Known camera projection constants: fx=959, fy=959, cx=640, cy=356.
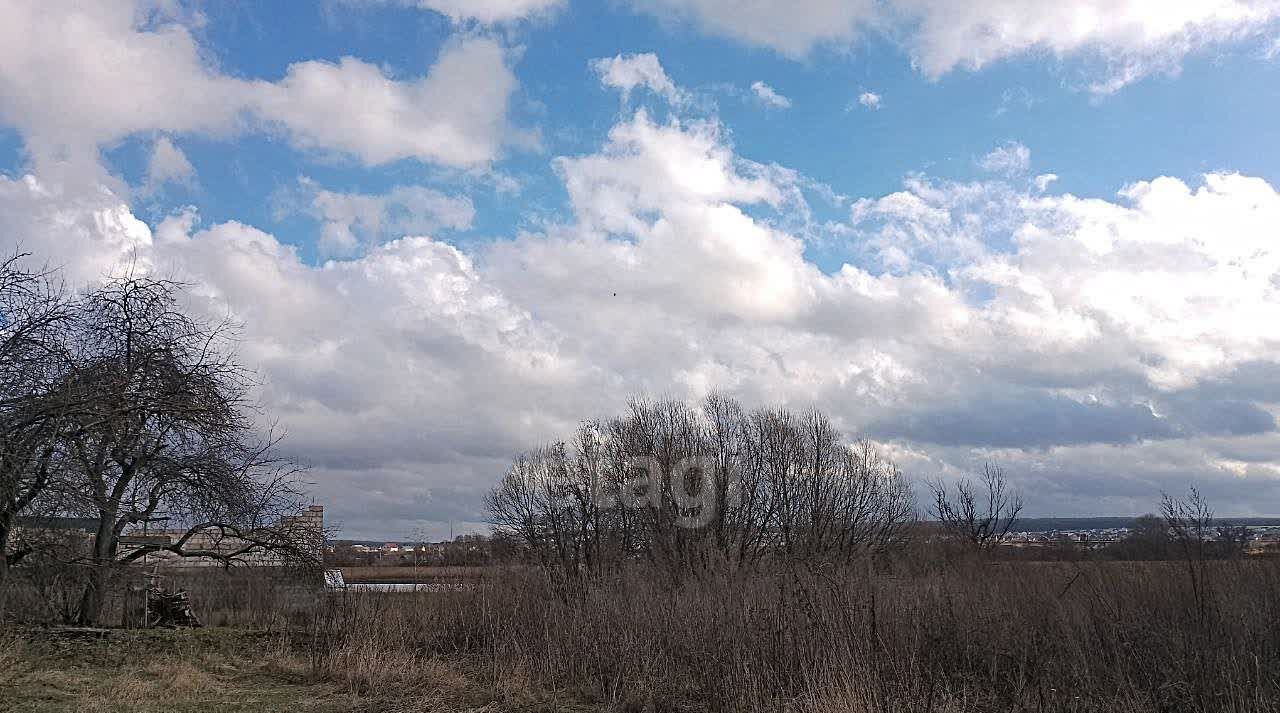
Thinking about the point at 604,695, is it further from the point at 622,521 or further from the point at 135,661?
the point at 622,521

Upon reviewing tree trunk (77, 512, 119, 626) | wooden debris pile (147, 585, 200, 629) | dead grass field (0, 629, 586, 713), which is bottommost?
dead grass field (0, 629, 586, 713)

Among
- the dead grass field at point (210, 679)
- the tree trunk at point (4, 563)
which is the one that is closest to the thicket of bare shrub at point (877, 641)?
the dead grass field at point (210, 679)

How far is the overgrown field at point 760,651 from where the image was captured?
12.1 metres

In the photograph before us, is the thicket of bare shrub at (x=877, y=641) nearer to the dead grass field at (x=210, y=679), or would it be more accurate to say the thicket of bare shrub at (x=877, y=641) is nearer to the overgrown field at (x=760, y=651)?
the overgrown field at (x=760, y=651)

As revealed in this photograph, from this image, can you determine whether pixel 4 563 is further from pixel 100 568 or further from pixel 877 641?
pixel 877 641

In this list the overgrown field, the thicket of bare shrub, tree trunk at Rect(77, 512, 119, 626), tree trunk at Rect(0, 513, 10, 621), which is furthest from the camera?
tree trunk at Rect(77, 512, 119, 626)

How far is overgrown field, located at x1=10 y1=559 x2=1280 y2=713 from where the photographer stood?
39.6ft

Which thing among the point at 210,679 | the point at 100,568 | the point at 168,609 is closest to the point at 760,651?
the point at 210,679

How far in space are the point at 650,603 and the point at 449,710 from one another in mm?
4484

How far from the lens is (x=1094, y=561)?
17781mm

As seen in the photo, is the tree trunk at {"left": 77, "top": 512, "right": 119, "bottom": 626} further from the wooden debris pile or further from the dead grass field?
the wooden debris pile

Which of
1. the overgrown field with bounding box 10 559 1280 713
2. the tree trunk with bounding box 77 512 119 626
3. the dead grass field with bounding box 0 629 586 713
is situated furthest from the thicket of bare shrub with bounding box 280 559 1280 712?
the tree trunk with bounding box 77 512 119 626

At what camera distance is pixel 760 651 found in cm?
1336

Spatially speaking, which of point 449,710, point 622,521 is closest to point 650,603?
point 449,710
